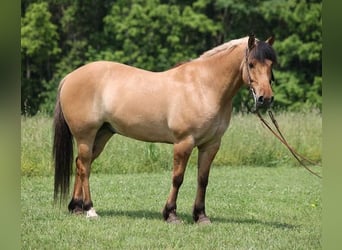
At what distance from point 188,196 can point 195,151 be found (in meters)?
2.97

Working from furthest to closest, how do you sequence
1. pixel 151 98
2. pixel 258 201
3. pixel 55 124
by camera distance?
pixel 258 201 < pixel 55 124 < pixel 151 98

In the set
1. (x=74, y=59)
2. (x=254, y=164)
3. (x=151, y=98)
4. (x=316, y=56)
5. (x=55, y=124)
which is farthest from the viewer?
(x=74, y=59)

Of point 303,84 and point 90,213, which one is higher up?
point 90,213

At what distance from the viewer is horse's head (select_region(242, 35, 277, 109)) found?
454 centimetres

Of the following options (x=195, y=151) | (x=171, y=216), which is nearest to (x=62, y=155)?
(x=171, y=216)

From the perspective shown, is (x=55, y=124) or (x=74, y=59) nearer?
(x=55, y=124)

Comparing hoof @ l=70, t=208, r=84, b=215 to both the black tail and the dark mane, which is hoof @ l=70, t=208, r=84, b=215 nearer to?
the black tail

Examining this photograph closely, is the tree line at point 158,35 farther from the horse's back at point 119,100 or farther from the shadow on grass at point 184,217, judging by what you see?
the horse's back at point 119,100

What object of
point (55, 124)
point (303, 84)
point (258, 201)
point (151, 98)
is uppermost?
point (151, 98)

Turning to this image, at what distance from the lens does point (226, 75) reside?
16.9ft

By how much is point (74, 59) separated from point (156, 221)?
18453 mm
